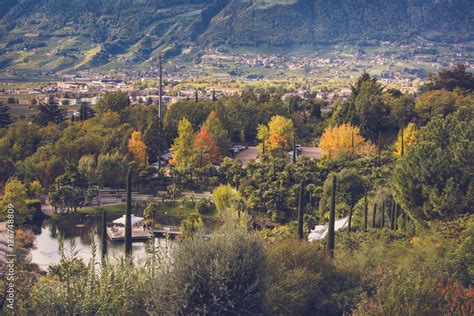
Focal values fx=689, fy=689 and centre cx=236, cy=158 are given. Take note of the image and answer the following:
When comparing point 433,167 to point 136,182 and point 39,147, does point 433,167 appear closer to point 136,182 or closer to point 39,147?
point 136,182

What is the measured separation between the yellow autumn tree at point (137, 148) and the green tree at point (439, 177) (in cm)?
2307

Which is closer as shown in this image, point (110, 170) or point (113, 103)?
point (110, 170)

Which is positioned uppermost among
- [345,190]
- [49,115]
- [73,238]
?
[49,115]

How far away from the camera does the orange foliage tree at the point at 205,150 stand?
44.7 meters

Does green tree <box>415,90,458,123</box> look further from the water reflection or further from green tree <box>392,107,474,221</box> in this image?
green tree <box>392,107,474,221</box>

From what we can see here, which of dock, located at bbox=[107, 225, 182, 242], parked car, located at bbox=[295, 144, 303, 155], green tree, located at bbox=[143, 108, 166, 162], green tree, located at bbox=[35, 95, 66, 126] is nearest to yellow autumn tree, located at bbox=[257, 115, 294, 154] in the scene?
parked car, located at bbox=[295, 144, 303, 155]

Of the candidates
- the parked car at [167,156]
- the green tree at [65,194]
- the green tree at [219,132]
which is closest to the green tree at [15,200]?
the green tree at [65,194]

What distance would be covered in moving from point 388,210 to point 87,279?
53.1 feet

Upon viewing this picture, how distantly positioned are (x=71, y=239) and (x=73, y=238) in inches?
39.9

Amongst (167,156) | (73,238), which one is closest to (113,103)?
(167,156)

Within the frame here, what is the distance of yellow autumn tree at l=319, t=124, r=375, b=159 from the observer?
148ft

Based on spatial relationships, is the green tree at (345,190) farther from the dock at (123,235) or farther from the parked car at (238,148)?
the parked car at (238,148)

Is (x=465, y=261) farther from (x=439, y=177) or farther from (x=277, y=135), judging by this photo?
(x=277, y=135)

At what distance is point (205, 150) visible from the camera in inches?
1779
